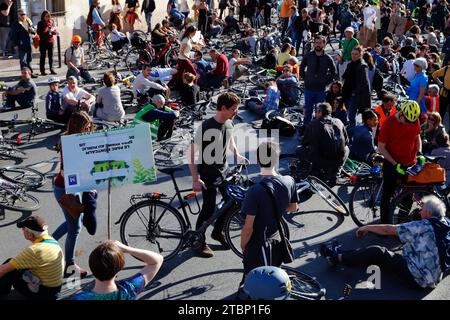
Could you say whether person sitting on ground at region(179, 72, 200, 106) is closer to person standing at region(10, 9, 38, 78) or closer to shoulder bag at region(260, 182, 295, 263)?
person standing at region(10, 9, 38, 78)

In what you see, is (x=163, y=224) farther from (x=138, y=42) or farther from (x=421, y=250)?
(x=138, y=42)

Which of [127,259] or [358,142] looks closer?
[127,259]

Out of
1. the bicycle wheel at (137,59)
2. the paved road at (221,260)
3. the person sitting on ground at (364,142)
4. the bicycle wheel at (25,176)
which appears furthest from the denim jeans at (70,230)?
the bicycle wheel at (137,59)

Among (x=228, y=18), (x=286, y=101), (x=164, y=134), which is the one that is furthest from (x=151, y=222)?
(x=228, y=18)

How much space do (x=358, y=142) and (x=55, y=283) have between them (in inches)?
217

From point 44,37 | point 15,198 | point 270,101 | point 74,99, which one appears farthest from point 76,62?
point 15,198

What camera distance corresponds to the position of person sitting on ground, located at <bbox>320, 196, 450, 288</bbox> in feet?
19.8

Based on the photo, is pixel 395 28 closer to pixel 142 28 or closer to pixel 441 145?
pixel 142 28

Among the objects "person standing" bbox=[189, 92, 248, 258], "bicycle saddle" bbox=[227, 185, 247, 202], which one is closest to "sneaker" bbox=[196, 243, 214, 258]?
"person standing" bbox=[189, 92, 248, 258]

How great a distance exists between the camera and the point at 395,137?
24.0 feet

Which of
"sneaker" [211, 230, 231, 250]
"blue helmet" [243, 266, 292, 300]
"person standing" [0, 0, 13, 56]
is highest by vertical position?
"person standing" [0, 0, 13, 56]

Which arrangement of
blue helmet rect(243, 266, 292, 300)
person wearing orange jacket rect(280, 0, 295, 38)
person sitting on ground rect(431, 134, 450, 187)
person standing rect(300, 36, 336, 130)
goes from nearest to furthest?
blue helmet rect(243, 266, 292, 300) < person sitting on ground rect(431, 134, 450, 187) < person standing rect(300, 36, 336, 130) < person wearing orange jacket rect(280, 0, 295, 38)

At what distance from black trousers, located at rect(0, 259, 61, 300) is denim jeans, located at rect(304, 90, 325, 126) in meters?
6.91

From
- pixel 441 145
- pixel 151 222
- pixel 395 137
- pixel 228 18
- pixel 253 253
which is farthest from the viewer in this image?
pixel 228 18
